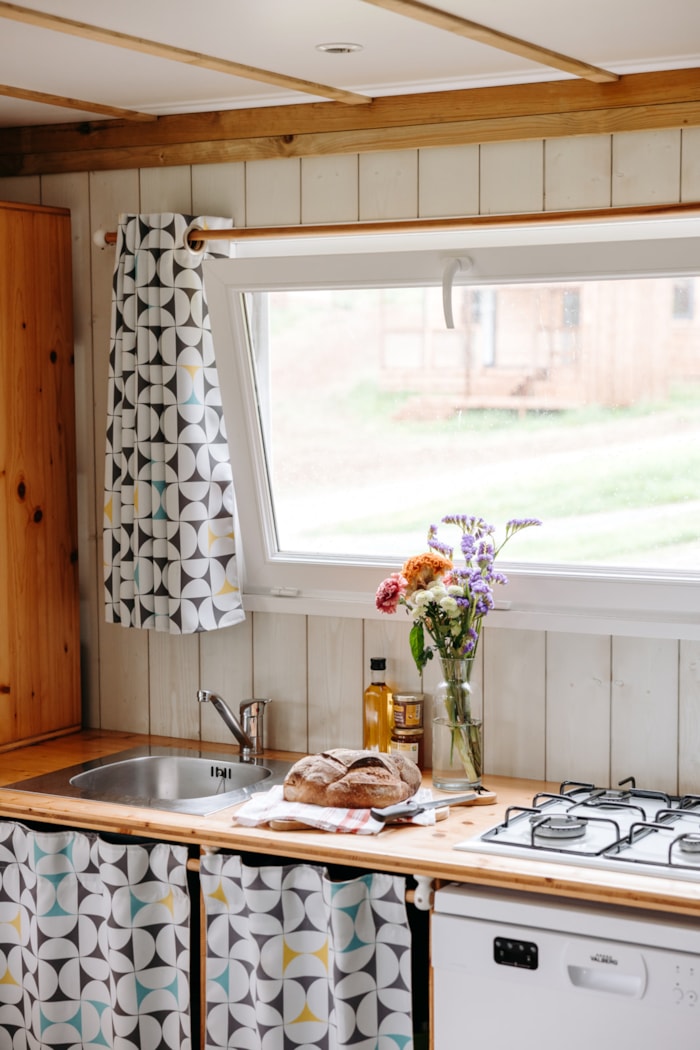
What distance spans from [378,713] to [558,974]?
2.85 ft

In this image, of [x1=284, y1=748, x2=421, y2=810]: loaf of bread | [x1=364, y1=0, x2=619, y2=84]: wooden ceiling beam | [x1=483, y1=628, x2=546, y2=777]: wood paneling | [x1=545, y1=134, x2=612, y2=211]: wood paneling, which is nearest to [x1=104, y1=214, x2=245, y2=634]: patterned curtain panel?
[x1=284, y1=748, x2=421, y2=810]: loaf of bread

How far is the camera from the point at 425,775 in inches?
117

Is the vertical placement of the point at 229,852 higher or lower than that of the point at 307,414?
lower

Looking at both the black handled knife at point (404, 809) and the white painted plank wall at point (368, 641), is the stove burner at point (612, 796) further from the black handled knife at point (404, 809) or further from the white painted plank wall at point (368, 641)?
the black handled knife at point (404, 809)

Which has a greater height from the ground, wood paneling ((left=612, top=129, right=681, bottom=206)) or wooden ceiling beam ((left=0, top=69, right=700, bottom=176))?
wooden ceiling beam ((left=0, top=69, right=700, bottom=176))

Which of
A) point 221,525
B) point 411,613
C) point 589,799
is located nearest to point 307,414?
point 221,525

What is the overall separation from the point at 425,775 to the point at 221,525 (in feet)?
2.57

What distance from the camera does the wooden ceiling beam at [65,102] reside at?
292 centimetres

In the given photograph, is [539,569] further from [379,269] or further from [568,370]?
[379,269]

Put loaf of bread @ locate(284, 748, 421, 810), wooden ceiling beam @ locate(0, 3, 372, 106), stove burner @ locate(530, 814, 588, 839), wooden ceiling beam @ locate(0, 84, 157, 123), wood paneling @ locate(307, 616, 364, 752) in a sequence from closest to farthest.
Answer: wooden ceiling beam @ locate(0, 3, 372, 106)
stove burner @ locate(530, 814, 588, 839)
loaf of bread @ locate(284, 748, 421, 810)
wooden ceiling beam @ locate(0, 84, 157, 123)
wood paneling @ locate(307, 616, 364, 752)

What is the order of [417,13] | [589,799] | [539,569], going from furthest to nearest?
[539,569] < [589,799] < [417,13]

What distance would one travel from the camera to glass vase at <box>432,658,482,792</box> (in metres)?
2.81

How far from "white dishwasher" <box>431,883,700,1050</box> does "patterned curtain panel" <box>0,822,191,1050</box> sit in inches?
24.1

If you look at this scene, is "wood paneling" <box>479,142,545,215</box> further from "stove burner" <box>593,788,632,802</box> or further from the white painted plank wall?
"stove burner" <box>593,788,632,802</box>
